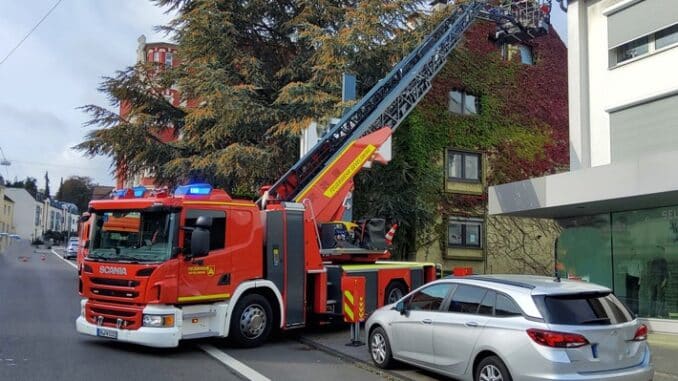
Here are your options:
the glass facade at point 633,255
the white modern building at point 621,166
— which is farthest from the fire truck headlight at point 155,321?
the glass facade at point 633,255

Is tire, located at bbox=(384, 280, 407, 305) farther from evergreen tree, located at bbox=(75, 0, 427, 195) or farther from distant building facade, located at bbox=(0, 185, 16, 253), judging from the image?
distant building facade, located at bbox=(0, 185, 16, 253)

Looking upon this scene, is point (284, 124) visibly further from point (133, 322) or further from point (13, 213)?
point (13, 213)

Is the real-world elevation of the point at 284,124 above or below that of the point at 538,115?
below

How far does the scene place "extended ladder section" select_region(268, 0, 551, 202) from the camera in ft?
47.3

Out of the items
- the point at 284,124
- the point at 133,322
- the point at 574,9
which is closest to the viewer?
the point at 133,322

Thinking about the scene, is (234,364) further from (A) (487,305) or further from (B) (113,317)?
(A) (487,305)

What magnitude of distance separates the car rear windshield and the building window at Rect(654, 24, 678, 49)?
9.52m

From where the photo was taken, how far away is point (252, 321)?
1092 centimetres

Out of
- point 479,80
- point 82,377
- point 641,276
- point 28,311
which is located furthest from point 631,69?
point 28,311

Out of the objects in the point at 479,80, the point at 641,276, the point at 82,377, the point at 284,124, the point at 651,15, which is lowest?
the point at 82,377

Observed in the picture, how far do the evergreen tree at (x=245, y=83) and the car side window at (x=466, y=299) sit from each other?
465 inches

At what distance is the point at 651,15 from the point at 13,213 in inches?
4172

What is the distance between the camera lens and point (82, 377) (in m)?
7.99

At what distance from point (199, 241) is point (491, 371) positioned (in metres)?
4.85
